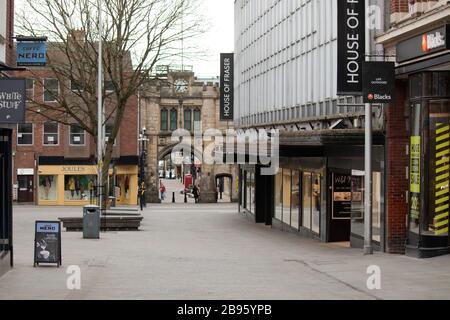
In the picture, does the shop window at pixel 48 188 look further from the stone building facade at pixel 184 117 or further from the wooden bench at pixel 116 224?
the wooden bench at pixel 116 224

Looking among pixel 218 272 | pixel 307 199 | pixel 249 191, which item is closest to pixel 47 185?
pixel 249 191

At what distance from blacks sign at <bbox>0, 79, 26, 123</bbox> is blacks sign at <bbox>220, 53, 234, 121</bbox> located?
36.2m

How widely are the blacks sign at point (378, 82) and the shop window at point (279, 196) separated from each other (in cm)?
1652

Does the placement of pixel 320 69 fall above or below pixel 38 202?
above

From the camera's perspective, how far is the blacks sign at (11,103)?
14812 mm

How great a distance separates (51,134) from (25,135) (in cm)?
186

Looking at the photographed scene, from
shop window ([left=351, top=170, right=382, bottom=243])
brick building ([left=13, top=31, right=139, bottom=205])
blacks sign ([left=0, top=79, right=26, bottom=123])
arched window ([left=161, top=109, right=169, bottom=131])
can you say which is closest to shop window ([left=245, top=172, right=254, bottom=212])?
brick building ([left=13, top=31, right=139, bottom=205])

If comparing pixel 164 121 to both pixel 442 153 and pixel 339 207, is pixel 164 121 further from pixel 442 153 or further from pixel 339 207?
pixel 442 153

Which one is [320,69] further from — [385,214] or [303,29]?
[385,214]

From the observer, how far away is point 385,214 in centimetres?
2100
